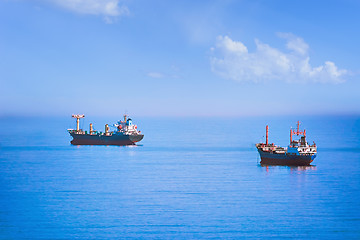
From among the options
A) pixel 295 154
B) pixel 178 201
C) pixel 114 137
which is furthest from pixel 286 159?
pixel 114 137

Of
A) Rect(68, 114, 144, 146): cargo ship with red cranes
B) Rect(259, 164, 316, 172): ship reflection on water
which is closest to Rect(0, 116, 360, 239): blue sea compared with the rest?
Rect(259, 164, 316, 172): ship reflection on water

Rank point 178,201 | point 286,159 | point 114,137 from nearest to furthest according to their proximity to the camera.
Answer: point 178,201 → point 286,159 → point 114,137

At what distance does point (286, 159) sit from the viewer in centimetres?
8962

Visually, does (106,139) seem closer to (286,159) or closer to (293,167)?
(286,159)

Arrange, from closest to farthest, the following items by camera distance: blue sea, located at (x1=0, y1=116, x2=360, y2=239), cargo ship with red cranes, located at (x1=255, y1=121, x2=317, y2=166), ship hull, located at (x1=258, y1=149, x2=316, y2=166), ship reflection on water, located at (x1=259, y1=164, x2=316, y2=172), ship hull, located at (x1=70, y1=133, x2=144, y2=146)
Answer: blue sea, located at (x1=0, y1=116, x2=360, y2=239), ship reflection on water, located at (x1=259, y1=164, x2=316, y2=172), cargo ship with red cranes, located at (x1=255, y1=121, x2=317, y2=166), ship hull, located at (x1=258, y1=149, x2=316, y2=166), ship hull, located at (x1=70, y1=133, x2=144, y2=146)

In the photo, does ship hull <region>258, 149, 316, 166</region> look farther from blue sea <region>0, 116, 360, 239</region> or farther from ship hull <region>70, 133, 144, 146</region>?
ship hull <region>70, 133, 144, 146</region>

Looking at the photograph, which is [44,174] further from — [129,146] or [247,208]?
[129,146]

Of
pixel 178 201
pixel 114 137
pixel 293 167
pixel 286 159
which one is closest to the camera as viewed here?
pixel 178 201

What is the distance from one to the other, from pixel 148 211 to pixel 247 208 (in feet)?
39.4

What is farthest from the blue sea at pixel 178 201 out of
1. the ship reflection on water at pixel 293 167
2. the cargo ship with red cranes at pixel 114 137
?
the cargo ship with red cranes at pixel 114 137

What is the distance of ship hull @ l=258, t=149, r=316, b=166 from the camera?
3501 inches

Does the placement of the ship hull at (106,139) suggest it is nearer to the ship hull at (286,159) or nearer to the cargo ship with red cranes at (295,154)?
the ship hull at (286,159)

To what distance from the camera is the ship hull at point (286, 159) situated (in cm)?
8894

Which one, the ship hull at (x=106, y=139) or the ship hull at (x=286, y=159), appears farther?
the ship hull at (x=106, y=139)
